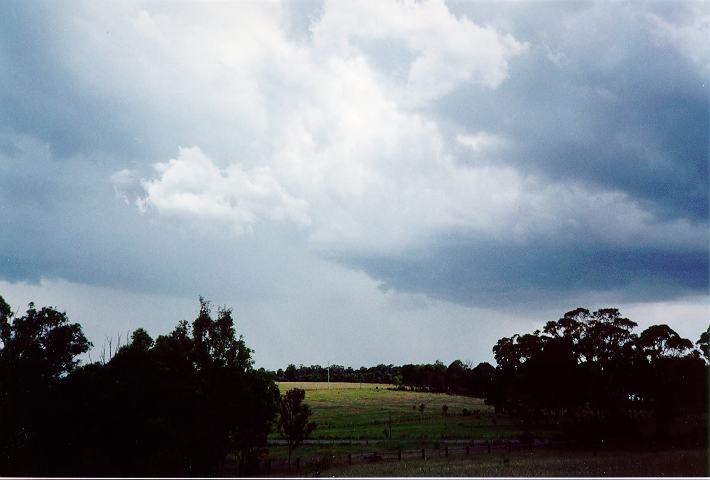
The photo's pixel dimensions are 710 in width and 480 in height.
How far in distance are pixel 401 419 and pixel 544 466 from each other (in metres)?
54.1

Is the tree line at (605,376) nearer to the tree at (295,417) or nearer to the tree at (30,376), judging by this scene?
Result: the tree at (295,417)

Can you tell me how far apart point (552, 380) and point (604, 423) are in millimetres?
20505

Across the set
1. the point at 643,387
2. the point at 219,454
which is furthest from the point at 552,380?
the point at 219,454

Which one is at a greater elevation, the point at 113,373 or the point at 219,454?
the point at 113,373

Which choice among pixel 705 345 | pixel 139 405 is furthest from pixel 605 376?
pixel 139 405

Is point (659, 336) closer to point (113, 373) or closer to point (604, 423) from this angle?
point (604, 423)

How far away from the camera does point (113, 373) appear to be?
33594mm

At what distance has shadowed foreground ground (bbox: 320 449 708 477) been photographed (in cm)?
2808

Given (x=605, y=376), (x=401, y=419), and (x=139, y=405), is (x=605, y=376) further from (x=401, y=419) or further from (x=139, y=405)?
(x=139, y=405)

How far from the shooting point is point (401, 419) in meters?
84.0

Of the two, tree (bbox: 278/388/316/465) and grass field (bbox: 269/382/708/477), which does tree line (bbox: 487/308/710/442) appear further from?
tree (bbox: 278/388/316/465)

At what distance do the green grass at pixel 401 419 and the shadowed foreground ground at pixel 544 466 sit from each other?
2127cm

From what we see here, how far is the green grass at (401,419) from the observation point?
6331cm

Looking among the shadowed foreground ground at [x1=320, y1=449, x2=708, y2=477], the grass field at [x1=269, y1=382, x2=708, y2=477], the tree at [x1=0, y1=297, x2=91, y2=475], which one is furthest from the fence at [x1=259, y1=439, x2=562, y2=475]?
the tree at [x1=0, y1=297, x2=91, y2=475]
